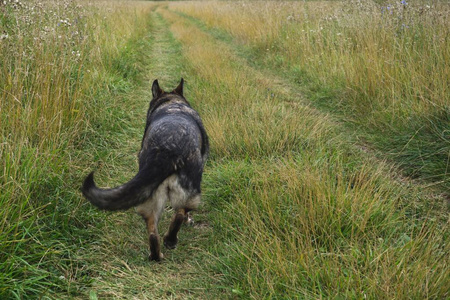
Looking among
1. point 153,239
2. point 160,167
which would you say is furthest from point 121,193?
point 153,239

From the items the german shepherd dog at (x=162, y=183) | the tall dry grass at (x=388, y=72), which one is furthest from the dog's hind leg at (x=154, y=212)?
the tall dry grass at (x=388, y=72)

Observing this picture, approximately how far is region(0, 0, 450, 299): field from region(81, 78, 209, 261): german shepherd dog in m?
0.27

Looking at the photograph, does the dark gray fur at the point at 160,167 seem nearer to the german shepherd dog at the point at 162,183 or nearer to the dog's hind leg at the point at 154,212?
the german shepherd dog at the point at 162,183

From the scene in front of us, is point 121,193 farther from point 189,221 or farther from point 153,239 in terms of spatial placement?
point 189,221

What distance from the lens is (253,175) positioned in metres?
2.82

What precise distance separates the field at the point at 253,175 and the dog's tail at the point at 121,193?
451 mm

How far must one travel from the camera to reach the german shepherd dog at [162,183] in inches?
74.0

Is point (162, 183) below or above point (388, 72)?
below

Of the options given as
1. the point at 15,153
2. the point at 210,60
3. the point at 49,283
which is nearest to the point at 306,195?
the point at 49,283

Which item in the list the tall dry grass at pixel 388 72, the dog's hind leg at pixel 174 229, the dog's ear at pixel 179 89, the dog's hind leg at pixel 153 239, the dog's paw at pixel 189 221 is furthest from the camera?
the dog's ear at pixel 179 89

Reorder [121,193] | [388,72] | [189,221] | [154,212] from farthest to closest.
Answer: [388,72] → [189,221] → [154,212] → [121,193]

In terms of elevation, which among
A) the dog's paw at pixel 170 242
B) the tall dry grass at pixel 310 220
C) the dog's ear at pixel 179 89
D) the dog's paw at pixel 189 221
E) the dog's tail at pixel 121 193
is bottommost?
the dog's paw at pixel 189 221

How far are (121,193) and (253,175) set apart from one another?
1.29 metres

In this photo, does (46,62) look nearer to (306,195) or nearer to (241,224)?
(241,224)
